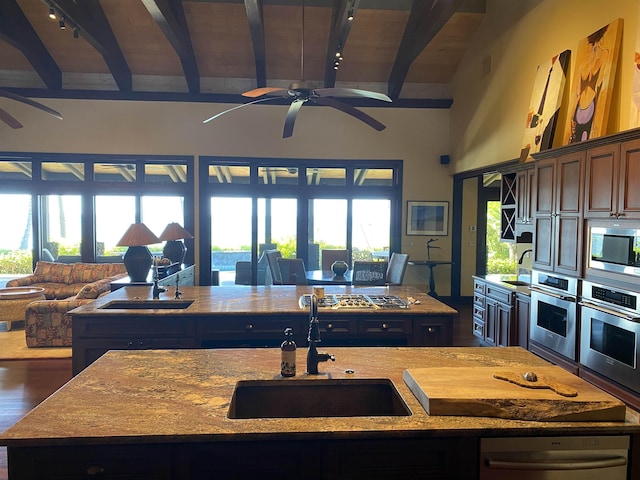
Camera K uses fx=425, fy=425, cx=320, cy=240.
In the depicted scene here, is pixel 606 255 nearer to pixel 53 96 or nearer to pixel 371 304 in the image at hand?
pixel 371 304

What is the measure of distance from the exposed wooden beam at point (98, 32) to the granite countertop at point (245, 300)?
334 centimetres

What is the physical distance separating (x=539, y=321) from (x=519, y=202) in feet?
5.07

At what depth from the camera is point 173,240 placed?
243 inches

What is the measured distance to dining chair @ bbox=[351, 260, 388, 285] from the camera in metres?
5.10

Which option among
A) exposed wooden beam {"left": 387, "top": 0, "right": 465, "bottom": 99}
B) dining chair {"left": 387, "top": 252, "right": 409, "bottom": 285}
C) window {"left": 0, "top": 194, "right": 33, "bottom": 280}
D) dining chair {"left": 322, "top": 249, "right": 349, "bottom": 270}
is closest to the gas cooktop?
dining chair {"left": 387, "top": 252, "right": 409, "bottom": 285}

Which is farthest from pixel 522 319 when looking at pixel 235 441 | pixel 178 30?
pixel 178 30

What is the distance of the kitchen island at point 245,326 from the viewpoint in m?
3.21

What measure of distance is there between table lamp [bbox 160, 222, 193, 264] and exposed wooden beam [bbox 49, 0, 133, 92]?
2.83 m

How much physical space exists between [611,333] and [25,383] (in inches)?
203

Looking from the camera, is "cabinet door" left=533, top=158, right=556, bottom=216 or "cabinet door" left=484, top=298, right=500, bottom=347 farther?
"cabinet door" left=484, top=298, right=500, bottom=347

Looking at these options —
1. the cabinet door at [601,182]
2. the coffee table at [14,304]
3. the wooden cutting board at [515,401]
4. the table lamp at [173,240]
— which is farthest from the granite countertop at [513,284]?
the coffee table at [14,304]

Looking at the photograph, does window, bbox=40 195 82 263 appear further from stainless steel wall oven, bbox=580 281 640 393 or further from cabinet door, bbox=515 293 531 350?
stainless steel wall oven, bbox=580 281 640 393

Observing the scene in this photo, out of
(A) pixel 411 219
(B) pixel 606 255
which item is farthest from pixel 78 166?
(B) pixel 606 255

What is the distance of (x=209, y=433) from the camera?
1399mm
